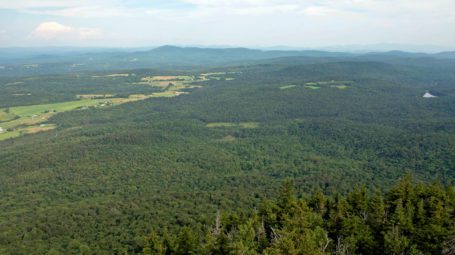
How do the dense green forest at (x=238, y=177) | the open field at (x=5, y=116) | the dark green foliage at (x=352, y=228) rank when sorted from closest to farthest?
the dark green foliage at (x=352, y=228) → the dense green forest at (x=238, y=177) → the open field at (x=5, y=116)

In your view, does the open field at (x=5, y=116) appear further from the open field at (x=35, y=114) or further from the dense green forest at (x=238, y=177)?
the dense green forest at (x=238, y=177)

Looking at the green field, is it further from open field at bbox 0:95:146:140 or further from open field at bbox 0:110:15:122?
open field at bbox 0:110:15:122

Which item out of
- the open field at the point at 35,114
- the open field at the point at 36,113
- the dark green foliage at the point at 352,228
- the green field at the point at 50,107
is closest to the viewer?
the dark green foliage at the point at 352,228

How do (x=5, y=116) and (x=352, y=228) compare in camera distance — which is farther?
(x=5, y=116)

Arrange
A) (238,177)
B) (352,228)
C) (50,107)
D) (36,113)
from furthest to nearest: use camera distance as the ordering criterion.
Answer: (50,107) → (36,113) → (238,177) → (352,228)

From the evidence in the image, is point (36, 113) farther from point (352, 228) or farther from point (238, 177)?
point (352, 228)

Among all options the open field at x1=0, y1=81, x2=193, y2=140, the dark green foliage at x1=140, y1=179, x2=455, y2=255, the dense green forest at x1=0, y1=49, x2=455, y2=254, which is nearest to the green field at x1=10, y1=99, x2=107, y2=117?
the open field at x1=0, y1=81, x2=193, y2=140

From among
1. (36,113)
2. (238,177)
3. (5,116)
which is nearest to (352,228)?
(238,177)

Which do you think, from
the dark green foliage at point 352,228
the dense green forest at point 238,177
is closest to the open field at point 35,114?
the dense green forest at point 238,177

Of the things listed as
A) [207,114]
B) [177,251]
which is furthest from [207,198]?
[207,114]
